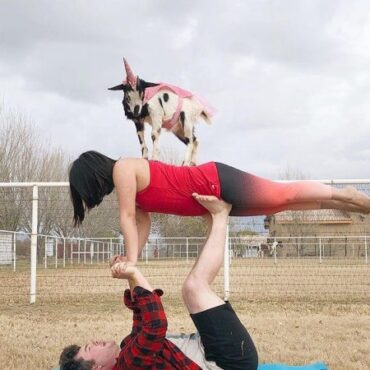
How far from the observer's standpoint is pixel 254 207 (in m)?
3.11

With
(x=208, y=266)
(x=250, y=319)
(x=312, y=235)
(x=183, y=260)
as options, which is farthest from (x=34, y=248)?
(x=183, y=260)

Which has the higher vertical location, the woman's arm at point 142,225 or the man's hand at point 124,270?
the woman's arm at point 142,225

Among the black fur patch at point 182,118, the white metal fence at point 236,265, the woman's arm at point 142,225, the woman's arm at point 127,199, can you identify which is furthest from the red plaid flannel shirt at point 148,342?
the white metal fence at point 236,265

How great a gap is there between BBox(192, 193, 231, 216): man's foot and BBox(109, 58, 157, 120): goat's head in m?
1.01

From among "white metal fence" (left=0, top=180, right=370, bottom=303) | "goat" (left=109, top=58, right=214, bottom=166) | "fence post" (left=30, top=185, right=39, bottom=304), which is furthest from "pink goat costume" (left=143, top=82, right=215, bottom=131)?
"fence post" (left=30, top=185, right=39, bottom=304)

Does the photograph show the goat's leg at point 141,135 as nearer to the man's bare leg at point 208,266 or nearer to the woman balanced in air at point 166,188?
the woman balanced in air at point 166,188

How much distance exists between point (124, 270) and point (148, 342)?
0.37 metres

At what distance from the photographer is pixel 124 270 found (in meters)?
2.72

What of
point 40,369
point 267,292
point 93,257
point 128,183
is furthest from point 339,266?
point 128,183

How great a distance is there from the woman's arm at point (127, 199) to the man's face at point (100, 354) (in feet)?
1.52

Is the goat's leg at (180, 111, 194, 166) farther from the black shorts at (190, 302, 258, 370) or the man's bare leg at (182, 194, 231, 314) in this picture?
the black shorts at (190, 302, 258, 370)

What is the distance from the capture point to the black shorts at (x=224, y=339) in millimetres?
2777

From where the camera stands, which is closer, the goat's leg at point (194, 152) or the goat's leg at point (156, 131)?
the goat's leg at point (156, 131)

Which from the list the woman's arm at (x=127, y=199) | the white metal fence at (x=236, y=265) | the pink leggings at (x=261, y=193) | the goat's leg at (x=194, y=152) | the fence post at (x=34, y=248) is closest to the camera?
the woman's arm at (x=127, y=199)
